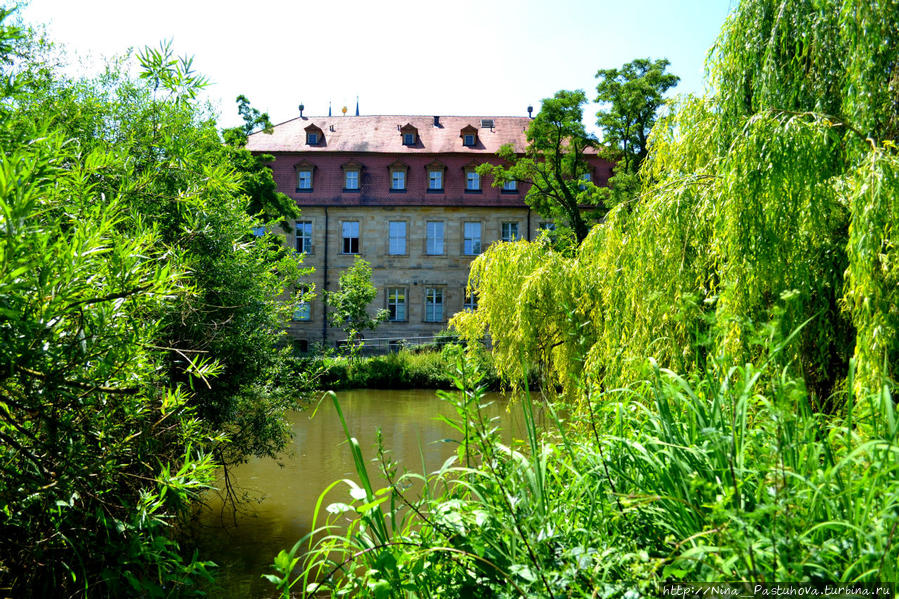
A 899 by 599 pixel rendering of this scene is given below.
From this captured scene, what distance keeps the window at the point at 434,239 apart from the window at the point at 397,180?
7.47ft

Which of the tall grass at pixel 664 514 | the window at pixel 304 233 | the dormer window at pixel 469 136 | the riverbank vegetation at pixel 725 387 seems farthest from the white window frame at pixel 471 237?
Answer: the tall grass at pixel 664 514

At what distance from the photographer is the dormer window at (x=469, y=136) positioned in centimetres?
3200

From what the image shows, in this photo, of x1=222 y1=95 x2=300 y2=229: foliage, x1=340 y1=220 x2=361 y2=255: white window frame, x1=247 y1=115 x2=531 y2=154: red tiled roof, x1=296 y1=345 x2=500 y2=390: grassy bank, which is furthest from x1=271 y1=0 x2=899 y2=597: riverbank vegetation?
x1=247 y1=115 x2=531 y2=154: red tiled roof

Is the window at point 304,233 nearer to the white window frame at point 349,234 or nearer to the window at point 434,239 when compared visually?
the white window frame at point 349,234

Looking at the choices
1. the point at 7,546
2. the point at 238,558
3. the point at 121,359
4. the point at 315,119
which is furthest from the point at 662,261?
the point at 315,119

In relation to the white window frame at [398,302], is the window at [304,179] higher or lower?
higher

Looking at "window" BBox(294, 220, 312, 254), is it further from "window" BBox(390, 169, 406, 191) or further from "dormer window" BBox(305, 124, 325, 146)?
"window" BBox(390, 169, 406, 191)

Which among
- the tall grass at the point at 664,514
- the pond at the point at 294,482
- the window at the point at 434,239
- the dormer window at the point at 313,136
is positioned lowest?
the pond at the point at 294,482

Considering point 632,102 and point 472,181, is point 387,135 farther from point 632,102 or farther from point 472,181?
point 632,102

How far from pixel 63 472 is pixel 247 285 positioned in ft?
14.5

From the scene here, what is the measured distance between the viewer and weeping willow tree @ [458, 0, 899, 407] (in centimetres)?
387

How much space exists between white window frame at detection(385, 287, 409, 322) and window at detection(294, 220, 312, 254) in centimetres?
448

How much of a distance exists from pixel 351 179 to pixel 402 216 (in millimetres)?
3054

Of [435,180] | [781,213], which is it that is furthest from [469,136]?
[781,213]
